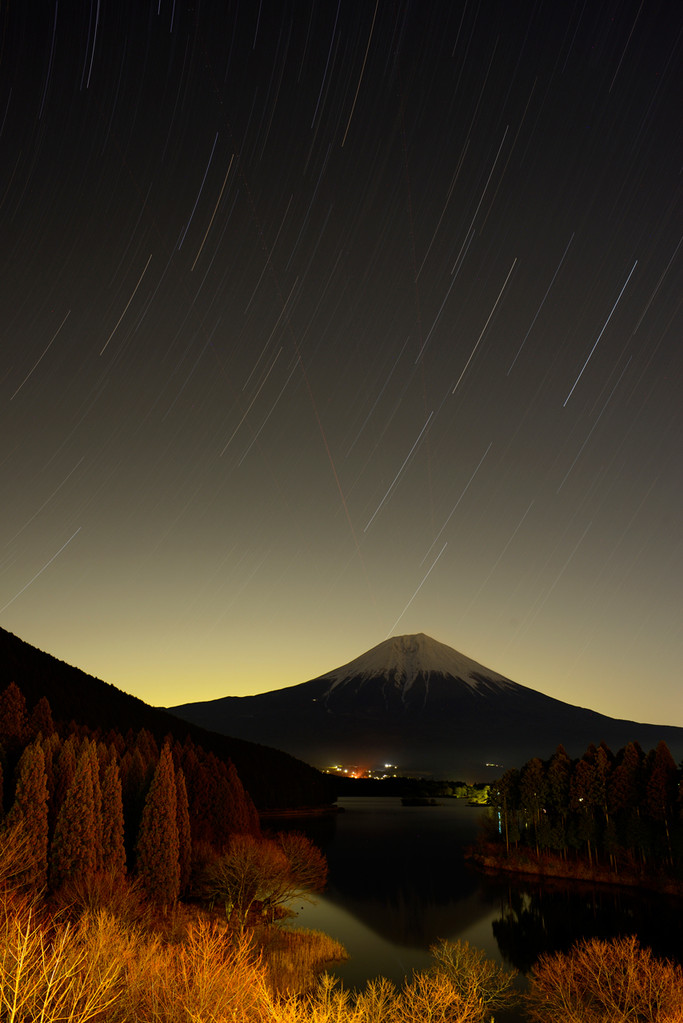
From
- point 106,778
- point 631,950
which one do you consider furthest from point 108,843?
point 631,950

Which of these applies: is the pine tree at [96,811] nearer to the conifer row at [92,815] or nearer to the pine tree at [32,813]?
the conifer row at [92,815]

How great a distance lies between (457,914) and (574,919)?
7.82 m

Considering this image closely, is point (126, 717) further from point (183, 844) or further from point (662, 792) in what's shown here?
point (662, 792)

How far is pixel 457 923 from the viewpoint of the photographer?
45.8 meters

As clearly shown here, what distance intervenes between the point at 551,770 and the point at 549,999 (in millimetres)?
47408

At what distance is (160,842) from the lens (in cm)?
4075

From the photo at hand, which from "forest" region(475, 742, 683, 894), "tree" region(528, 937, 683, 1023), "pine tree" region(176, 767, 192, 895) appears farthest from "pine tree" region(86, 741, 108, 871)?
"forest" region(475, 742, 683, 894)

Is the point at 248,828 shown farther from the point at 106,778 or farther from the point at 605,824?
the point at 605,824

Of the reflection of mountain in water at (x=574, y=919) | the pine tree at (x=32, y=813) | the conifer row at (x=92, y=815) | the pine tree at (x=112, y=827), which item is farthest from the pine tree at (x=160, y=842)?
the reflection of mountain in water at (x=574, y=919)

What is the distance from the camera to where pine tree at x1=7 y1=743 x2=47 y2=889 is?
33.4m

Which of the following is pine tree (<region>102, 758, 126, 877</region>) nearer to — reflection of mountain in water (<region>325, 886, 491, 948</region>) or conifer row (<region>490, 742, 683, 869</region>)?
reflection of mountain in water (<region>325, 886, 491, 948</region>)

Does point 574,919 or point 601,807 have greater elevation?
point 601,807

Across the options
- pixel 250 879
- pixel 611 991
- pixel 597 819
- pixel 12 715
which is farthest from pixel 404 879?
pixel 611 991

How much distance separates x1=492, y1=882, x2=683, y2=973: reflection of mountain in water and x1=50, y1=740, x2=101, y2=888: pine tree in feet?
70.6
